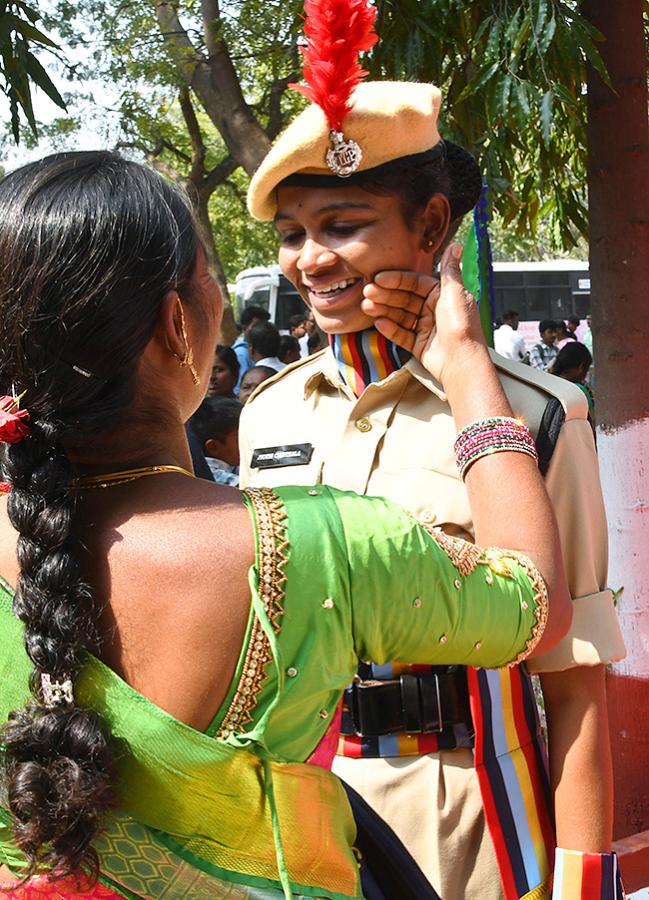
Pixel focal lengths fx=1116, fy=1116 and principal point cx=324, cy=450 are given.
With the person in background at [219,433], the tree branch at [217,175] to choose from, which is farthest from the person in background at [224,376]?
the tree branch at [217,175]

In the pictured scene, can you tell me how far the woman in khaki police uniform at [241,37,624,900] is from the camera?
189 centimetres

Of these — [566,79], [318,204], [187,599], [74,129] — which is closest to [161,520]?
[187,599]

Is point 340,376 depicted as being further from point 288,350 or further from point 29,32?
point 288,350

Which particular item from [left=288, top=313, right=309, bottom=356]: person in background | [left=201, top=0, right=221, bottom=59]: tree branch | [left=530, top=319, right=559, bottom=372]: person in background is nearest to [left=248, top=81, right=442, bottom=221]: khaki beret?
[left=201, top=0, right=221, bottom=59]: tree branch

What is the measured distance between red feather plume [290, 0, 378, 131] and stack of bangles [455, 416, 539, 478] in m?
0.67

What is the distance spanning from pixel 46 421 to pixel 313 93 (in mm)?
963

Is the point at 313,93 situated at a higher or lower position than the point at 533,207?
higher

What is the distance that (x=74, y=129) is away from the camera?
42.2ft

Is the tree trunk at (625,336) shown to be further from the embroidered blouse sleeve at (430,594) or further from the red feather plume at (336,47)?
the embroidered blouse sleeve at (430,594)

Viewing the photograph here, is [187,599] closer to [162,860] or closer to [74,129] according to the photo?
[162,860]

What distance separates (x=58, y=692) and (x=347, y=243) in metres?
1.07

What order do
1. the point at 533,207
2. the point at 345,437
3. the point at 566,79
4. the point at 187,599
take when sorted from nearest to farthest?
the point at 187,599, the point at 345,437, the point at 566,79, the point at 533,207

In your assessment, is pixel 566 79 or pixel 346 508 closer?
pixel 346 508

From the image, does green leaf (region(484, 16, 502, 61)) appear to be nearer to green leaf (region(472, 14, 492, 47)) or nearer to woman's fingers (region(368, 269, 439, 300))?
green leaf (region(472, 14, 492, 47))
